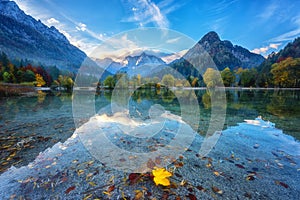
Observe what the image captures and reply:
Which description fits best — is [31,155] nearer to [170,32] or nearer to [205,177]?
[205,177]

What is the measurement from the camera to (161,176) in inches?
105

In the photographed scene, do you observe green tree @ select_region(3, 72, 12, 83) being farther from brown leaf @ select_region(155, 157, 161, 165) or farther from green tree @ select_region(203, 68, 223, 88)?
green tree @ select_region(203, 68, 223, 88)

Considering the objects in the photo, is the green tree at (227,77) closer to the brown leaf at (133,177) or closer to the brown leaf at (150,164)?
the brown leaf at (150,164)

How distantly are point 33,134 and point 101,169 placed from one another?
13.0ft

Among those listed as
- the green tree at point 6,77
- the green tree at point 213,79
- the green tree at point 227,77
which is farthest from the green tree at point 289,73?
the green tree at point 6,77

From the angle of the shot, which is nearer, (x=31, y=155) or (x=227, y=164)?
(x=227, y=164)

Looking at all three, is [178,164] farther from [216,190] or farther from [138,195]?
[138,195]

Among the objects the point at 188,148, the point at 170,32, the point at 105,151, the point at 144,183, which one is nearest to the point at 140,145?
the point at 105,151

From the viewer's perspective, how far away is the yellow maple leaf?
2469 millimetres

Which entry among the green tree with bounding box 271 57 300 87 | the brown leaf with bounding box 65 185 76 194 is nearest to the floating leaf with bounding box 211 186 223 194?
the brown leaf with bounding box 65 185 76 194

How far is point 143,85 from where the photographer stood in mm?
75625

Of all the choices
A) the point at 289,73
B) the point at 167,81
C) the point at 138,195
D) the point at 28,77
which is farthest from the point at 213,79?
the point at 28,77

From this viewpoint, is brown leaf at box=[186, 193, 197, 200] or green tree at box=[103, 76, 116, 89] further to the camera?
green tree at box=[103, 76, 116, 89]

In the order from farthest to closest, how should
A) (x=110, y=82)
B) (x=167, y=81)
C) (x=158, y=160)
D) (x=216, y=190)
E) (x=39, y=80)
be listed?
1. (x=167, y=81)
2. (x=110, y=82)
3. (x=39, y=80)
4. (x=158, y=160)
5. (x=216, y=190)
